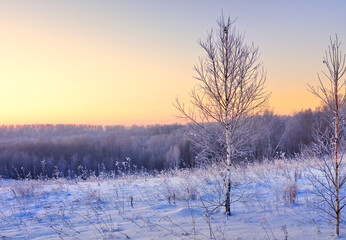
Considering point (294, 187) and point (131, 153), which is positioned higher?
point (294, 187)

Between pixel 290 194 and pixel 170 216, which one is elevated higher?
pixel 290 194

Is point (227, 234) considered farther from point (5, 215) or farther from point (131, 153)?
point (131, 153)

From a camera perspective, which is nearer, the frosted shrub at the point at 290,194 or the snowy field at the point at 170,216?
the snowy field at the point at 170,216

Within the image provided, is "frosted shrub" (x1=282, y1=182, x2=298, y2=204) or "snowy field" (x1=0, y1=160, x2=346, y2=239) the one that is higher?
"frosted shrub" (x1=282, y1=182, x2=298, y2=204)

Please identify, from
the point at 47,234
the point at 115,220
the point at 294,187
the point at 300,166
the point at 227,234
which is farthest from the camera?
the point at 300,166

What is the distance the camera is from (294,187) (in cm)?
543

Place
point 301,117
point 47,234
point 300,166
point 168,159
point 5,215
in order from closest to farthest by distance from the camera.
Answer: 1. point 47,234
2. point 5,215
3. point 300,166
4. point 301,117
5. point 168,159

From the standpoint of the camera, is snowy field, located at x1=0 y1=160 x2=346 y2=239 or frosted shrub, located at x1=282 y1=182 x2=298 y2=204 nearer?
snowy field, located at x1=0 y1=160 x2=346 y2=239

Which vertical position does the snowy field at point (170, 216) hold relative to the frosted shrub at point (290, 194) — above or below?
below

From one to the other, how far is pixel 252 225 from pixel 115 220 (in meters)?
2.82

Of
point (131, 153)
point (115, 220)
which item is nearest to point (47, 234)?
point (115, 220)

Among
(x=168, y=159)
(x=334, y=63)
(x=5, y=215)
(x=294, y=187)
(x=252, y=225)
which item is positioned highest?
(x=334, y=63)

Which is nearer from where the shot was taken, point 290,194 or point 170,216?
point 170,216

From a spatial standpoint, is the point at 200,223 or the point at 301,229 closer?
the point at 301,229
